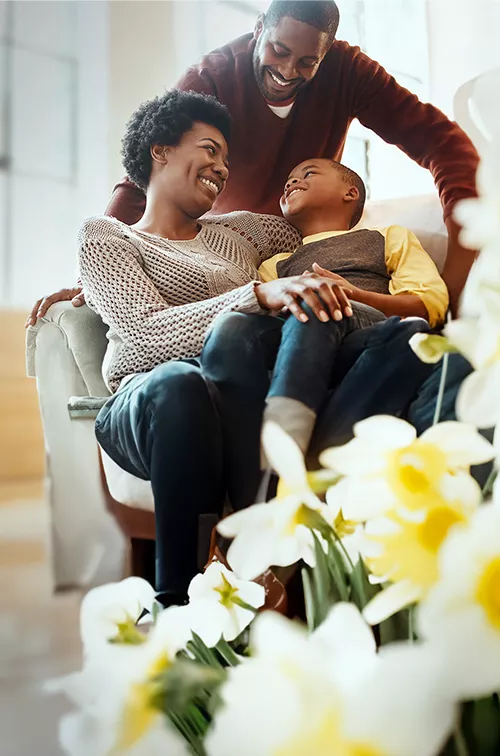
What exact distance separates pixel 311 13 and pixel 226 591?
0.53 meters

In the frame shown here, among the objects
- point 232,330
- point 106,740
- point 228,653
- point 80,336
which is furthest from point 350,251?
point 106,740

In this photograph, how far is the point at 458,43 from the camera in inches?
24.6

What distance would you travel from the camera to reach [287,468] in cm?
28

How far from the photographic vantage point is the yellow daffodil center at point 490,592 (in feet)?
0.71

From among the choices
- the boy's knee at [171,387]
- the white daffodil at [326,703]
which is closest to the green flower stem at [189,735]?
the white daffodil at [326,703]

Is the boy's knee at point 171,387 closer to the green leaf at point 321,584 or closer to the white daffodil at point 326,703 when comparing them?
the green leaf at point 321,584

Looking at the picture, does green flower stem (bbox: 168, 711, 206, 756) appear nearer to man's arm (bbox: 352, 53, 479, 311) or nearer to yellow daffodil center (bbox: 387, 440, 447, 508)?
yellow daffodil center (bbox: 387, 440, 447, 508)

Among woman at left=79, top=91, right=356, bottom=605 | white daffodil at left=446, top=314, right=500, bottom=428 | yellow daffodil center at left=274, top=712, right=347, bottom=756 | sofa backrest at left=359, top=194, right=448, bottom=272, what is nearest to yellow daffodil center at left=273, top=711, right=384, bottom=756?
yellow daffodil center at left=274, top=712, right=347, bottom=756

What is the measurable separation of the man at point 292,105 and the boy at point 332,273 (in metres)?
0.03

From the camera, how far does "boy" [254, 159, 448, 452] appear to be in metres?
0.57

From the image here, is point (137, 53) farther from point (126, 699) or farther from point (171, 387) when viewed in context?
point (126, 699)

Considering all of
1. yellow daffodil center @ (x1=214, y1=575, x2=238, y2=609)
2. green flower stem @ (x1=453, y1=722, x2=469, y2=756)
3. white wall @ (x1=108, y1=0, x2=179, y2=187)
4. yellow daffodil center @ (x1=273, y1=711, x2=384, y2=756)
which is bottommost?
yellow daffodil center @ (x1=214, y1=575, x2=238, y2=609)

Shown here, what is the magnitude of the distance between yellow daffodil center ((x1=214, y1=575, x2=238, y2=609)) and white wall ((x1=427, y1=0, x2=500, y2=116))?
445 mm

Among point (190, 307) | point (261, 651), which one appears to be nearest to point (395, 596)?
point (261, 651)
